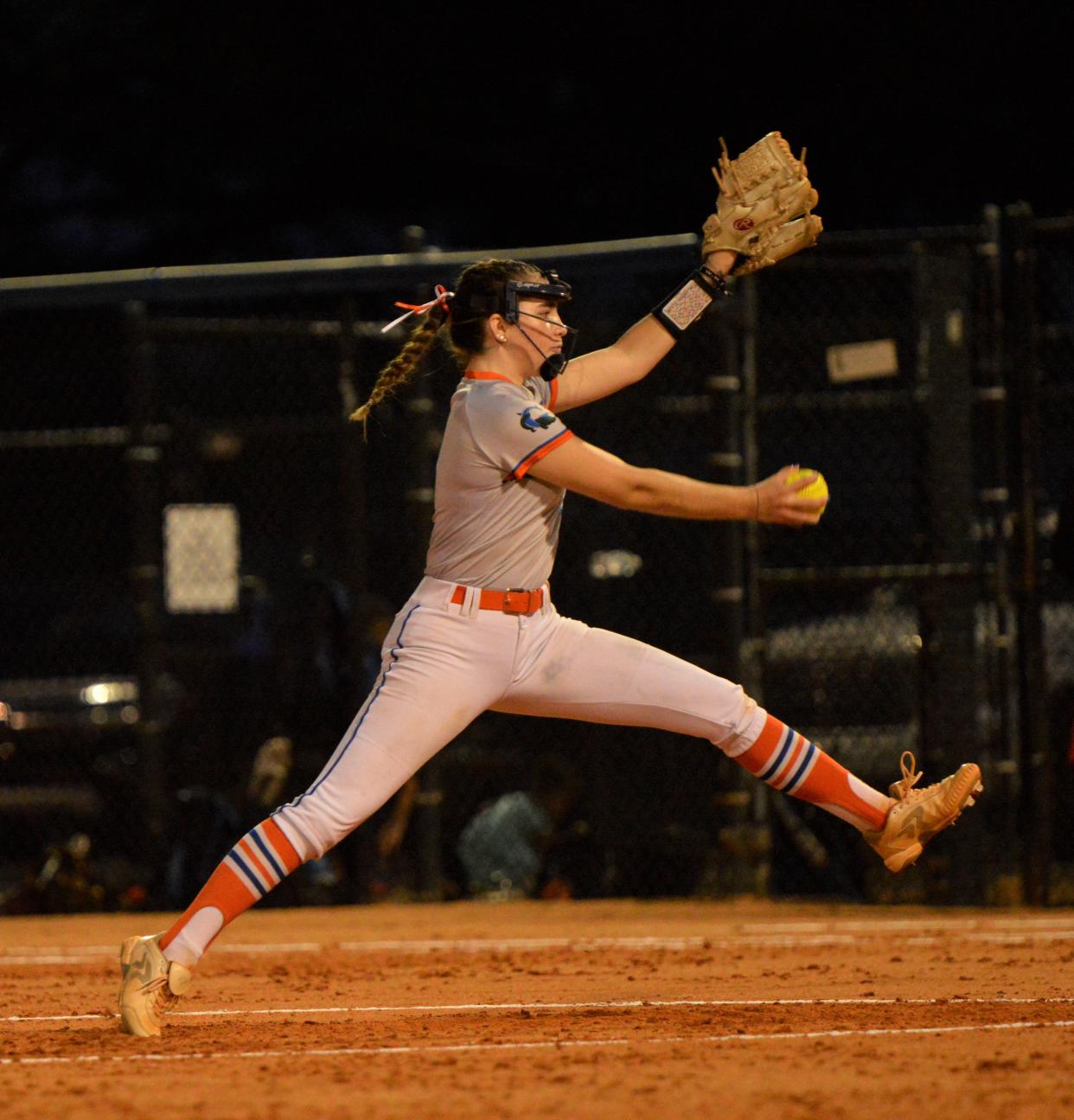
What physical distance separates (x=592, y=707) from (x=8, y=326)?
33.8 ft

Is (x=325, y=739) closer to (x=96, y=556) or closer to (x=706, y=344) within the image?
(x=706, y=344)

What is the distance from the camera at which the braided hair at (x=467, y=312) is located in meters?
5.87

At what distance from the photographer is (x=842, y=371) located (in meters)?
9.32

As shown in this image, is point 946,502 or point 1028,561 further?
point 946,502

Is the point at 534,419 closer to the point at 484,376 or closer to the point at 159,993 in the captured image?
the point at 484,376

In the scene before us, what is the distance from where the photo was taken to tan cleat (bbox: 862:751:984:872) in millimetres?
5906

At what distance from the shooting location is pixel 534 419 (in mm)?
5547

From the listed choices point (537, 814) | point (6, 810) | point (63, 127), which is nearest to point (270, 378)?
point (6, 810)

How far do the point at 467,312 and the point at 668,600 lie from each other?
4087mm

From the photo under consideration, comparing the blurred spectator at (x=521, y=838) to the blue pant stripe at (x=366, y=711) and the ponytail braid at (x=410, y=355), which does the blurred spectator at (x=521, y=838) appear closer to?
the ponytail braid at (x=410, y=355)

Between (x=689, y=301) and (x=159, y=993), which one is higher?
(x=689, y=301)

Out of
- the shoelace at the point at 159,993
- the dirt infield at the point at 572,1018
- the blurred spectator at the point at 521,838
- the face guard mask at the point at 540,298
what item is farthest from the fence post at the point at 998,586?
the shoelace at the point at 159,993

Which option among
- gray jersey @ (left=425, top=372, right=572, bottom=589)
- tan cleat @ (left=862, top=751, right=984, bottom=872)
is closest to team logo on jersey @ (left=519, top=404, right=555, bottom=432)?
gray jersey @ (left=425, top=372, right=572, bottom=589)

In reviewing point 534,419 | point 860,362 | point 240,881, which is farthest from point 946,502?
point 240,881
